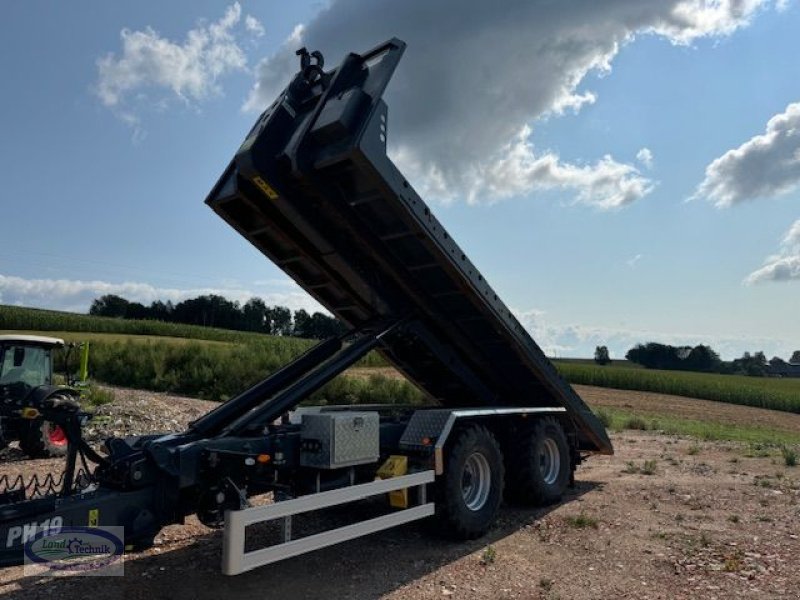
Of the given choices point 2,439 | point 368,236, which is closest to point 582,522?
point 368,236

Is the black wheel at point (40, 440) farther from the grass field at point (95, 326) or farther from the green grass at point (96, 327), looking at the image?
the grass field at point (95, 326)

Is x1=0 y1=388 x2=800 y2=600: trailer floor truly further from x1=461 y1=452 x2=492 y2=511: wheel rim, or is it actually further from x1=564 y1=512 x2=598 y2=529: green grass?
x1=461 y1=452 x2=492 y2=511: wheel rim

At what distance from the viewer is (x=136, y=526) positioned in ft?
14.8

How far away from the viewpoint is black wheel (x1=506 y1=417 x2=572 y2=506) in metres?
7.59

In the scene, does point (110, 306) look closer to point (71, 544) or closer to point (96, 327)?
point (96, 327)

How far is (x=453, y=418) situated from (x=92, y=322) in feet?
168

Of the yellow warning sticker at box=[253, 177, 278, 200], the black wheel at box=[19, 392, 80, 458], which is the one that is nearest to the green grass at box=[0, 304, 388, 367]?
the black wheel at box=[19, 392, 80, 458]

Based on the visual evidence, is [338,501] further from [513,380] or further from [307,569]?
[513,380]

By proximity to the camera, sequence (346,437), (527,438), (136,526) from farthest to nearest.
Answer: (527,438)
(346,437)
(136,526)

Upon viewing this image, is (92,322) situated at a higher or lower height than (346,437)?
higher

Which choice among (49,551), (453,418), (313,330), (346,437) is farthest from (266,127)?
(313,330)

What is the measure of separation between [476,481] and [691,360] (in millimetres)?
87539

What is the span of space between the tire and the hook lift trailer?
5.23 m

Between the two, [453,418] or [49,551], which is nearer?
[49,551]
